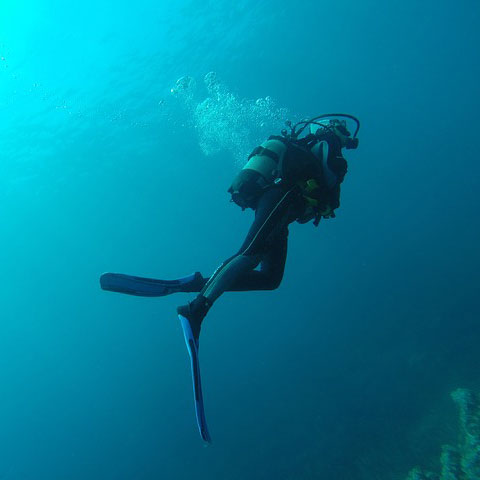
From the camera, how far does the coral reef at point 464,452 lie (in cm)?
896

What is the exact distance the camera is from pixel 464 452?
9594 mm

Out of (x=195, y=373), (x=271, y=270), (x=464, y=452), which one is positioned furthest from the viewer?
(x=464, y=452)

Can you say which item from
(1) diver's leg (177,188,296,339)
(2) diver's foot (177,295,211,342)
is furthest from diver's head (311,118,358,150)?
(2) diver's foot (177,295,211,342)

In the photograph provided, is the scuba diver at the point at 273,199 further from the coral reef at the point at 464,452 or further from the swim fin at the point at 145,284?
the coral reef at the point at 464,452

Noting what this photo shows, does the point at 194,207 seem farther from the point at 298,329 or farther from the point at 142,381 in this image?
the point at 298,329

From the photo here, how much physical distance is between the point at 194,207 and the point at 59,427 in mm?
32412

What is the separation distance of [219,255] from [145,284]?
204 ft

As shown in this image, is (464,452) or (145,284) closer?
(145,284)

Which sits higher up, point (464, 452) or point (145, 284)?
point (145, 284)

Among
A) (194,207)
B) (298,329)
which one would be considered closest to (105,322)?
(194,207)

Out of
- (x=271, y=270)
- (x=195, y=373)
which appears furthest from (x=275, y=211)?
(x=195, y=373)

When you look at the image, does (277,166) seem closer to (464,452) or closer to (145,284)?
(145,284)

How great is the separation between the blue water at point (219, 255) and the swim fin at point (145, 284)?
10550 mm

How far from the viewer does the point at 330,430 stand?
15.9 meters
